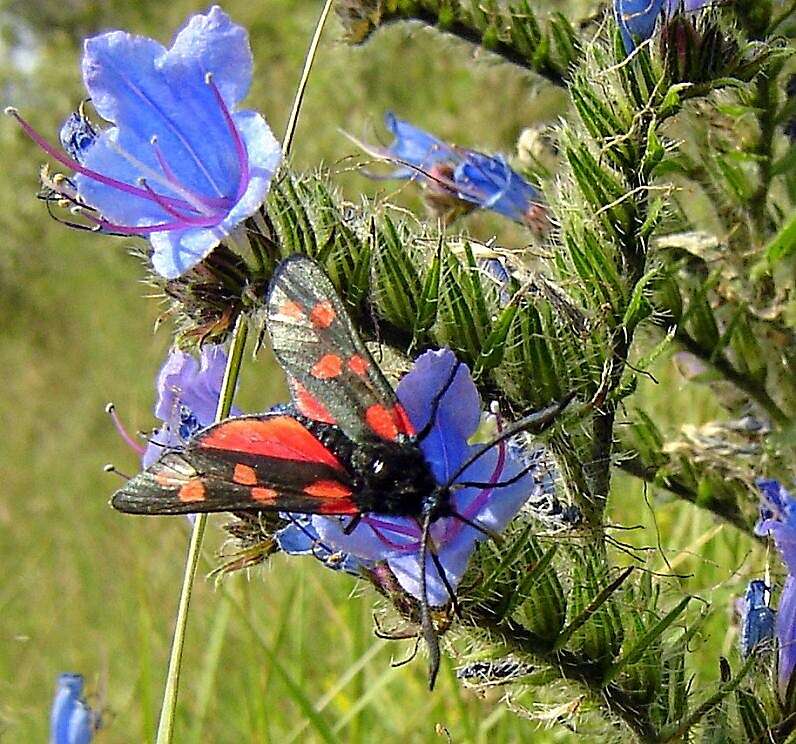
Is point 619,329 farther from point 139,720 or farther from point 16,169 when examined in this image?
point 16,169

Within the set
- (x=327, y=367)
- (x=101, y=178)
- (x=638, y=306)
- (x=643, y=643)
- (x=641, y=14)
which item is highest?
(x=101, y=178)

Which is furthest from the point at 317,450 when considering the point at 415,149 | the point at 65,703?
the point at 65,703

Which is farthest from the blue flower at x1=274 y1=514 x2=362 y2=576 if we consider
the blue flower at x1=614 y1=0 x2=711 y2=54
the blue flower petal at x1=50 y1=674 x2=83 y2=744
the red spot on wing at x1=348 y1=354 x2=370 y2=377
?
the blue flower petal at x1=50 y1=674 x2=83 y2=744

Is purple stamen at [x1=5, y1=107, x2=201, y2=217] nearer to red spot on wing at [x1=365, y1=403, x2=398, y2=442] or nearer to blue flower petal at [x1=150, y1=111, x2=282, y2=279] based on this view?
blue flower petal at [x1=150, y1=111, x2=282, y2=279]

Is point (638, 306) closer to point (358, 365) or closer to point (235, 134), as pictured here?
point (358, 365)

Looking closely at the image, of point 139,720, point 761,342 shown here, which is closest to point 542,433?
point 761,342

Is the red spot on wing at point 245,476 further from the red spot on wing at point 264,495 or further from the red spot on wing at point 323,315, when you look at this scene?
the red spot on wing at point 323,315
